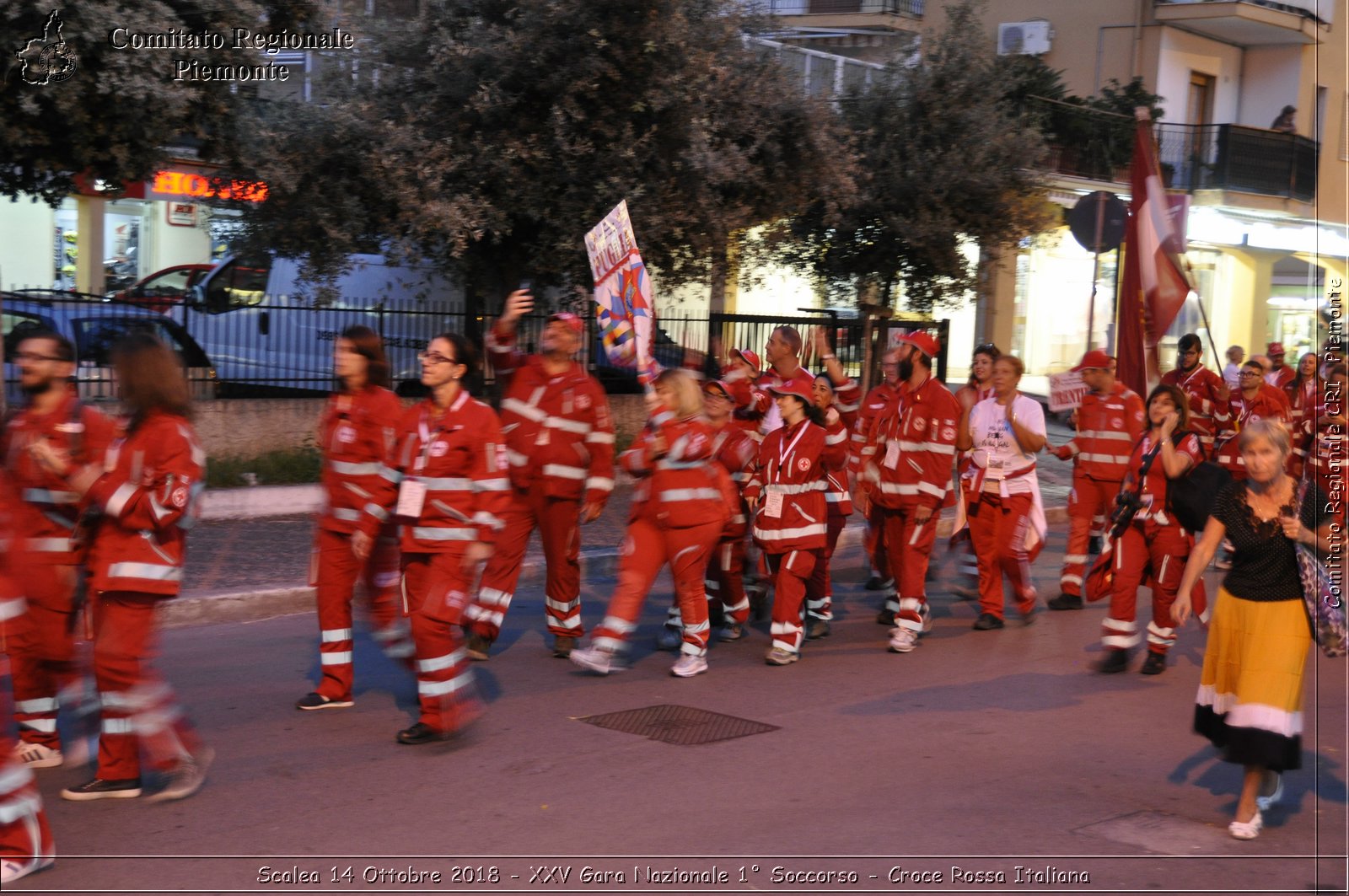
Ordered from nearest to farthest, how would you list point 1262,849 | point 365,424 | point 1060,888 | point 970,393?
point 1060,888
point 1262,849
point 365,424
point 970,393

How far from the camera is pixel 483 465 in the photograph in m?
6.39

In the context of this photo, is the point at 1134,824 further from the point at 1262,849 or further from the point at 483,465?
the point at 483,465

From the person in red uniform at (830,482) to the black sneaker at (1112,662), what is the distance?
1756mm

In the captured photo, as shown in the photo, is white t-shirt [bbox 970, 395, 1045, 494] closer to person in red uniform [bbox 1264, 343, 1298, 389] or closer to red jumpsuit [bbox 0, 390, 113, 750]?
red jumpsuit [bbox 0, 390, 113, 750]

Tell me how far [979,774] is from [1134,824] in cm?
77

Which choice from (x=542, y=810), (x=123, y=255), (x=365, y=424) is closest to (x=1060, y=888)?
(x=542, y=810)

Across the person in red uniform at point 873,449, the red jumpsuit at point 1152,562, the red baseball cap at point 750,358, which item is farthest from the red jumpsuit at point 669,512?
the red jumpsuit at point 1152,562

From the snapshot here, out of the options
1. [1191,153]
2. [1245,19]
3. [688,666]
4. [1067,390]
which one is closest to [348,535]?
[688,666]

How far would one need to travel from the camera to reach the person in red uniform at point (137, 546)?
5.31m

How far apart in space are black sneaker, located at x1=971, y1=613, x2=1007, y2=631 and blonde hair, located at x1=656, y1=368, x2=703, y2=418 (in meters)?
3.15

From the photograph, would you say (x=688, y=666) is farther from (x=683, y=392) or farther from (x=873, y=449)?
(x=873, y=449)

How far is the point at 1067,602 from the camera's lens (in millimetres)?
10539

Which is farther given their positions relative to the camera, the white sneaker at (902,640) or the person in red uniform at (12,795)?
the white sneaker at (902,640)

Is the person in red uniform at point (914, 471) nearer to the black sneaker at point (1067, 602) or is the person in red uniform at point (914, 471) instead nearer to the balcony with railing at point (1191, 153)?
the black sneaker at point (1067, 602)
